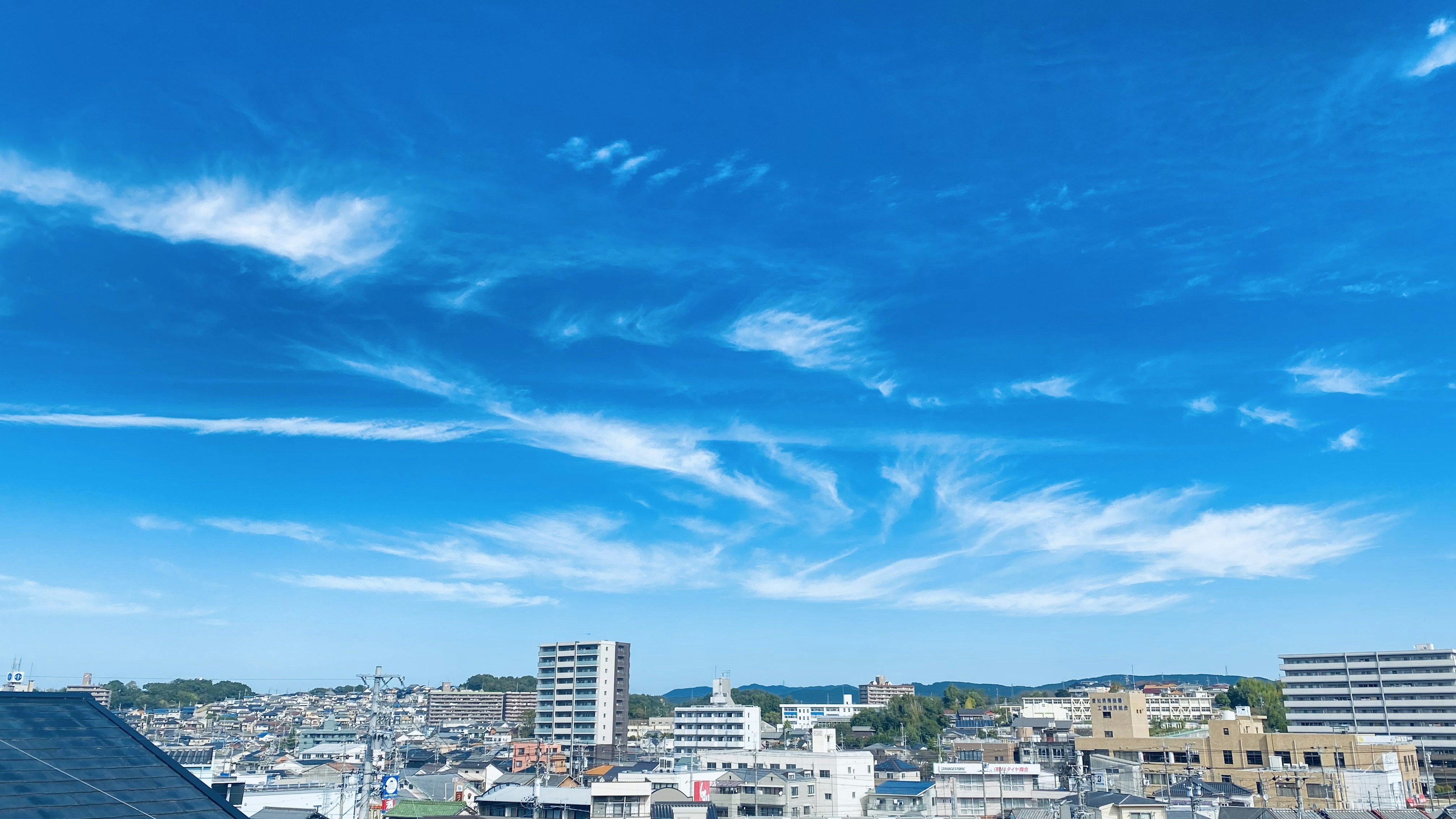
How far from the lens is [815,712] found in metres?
181

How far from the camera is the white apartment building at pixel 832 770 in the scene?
2076 inches

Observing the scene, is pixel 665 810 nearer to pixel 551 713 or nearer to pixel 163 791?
pixel 163 791

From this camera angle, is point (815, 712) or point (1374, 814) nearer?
point (1374, 814)

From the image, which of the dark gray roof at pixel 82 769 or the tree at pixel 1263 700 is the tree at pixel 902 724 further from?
the dark gray roof at pixel 82 769

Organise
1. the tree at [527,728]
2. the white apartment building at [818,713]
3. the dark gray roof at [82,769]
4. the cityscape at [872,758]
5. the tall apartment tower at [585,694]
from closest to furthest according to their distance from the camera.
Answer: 1. the dark gray roof at [82,769]
2. the cityscape at [872,758]
3. the tall apartment tower at [585,694]
4. the tree at [527,728]
5. the white apartment building at [818,713]

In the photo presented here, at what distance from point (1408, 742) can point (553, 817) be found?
6682 cm

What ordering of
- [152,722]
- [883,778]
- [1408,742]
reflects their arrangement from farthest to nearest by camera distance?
[152,722]
[1408,742]
[883,778]

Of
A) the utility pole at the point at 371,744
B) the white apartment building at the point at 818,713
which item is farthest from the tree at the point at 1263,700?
the utility pole at the point at 371,744

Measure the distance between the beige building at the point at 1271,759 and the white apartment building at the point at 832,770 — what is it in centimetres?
1764

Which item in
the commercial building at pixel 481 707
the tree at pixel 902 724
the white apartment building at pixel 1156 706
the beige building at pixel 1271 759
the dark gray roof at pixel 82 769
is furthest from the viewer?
the commercial building at pixel 481 707

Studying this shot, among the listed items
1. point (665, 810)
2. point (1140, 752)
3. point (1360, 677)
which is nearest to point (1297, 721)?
point (1360, 677)

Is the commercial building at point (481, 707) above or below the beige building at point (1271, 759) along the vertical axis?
below

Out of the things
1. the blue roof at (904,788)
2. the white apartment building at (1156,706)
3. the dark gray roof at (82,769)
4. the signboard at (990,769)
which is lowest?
the white apartment building at (1156,706)

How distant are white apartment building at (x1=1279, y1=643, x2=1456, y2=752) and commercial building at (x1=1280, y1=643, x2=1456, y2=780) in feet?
0.22
